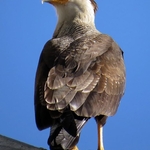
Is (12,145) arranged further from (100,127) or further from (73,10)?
(73,10)

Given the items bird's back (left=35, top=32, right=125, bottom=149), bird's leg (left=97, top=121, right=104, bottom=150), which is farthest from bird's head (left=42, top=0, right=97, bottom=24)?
bird's leg (left=97, top=121, right=104, bottom=150)

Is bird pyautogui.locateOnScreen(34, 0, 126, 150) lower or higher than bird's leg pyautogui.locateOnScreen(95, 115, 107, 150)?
higher

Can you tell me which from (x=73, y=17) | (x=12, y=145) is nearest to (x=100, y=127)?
(x=12, y=145)

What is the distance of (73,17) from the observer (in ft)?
19.0

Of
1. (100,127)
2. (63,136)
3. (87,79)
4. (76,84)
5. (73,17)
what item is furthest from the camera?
(73,17)

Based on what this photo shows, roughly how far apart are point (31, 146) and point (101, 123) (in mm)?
682

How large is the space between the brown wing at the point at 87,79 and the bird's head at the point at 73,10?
800 millimetres

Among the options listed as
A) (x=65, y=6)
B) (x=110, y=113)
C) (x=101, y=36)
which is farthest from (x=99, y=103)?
(x=65, y=6)

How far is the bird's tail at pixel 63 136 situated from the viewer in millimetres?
3748

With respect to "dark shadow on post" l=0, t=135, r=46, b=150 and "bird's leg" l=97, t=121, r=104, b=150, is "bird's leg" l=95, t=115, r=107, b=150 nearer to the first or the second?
"bird's leg" l=97, t=121, r=104, b=150

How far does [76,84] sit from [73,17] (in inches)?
71.6

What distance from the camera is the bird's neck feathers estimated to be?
221 inches

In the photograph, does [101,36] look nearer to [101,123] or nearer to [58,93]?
[101,123]

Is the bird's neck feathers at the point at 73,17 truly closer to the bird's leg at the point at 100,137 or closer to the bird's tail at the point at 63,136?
the bird's leg at the point at 100,137
